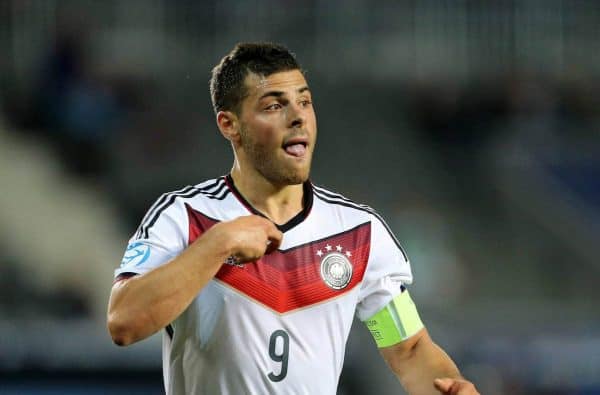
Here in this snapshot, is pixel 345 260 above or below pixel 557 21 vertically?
below

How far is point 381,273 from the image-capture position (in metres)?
4.36

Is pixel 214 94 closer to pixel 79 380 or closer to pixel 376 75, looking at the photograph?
pixel 79 380

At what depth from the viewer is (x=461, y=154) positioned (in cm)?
1016

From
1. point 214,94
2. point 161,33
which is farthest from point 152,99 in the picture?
point 214,94

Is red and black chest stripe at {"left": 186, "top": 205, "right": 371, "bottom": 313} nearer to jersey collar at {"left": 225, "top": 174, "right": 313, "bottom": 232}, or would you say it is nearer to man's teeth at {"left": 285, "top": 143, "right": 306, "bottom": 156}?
jersey collar at {"left": 225, "top": 174, "right": 313, "bottom": 232}

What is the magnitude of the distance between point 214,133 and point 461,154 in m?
2.20

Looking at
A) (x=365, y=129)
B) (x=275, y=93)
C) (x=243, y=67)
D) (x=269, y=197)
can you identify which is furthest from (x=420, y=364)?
(x=365, y=129)

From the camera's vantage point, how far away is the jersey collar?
426 centimetres

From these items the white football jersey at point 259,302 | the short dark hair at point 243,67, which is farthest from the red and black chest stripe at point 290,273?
the short dark hair at point 243,67

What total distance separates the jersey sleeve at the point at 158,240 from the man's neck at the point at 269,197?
0.30 m

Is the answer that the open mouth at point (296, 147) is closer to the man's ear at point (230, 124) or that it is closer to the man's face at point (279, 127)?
the man's face at point (279, 127)

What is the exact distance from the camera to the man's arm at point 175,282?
142 inches

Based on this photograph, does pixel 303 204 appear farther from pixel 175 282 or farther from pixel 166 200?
pixel 175 282

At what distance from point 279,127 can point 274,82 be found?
184 mm
